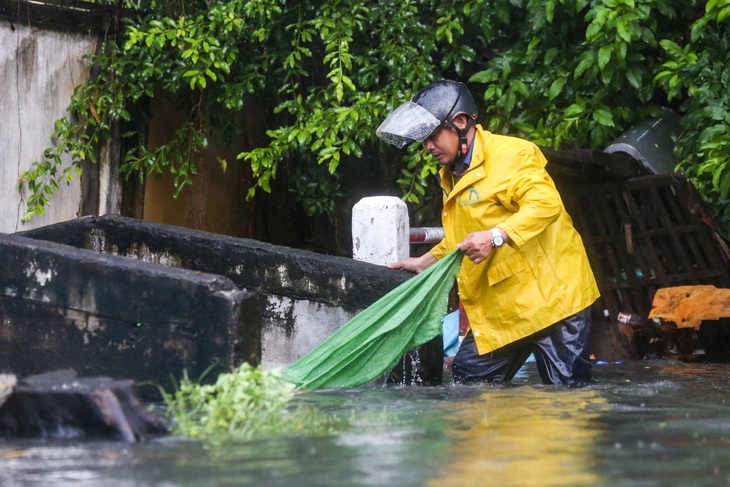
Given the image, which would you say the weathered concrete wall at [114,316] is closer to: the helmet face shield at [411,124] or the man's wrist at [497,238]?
the man's wrist at [497,238]

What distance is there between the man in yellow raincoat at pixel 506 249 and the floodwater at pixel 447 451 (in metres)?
0.65

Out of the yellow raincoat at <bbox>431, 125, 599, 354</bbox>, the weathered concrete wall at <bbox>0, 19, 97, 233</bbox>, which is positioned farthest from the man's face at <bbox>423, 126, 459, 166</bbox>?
the weathered concrete wall at <bbox>0, 19, 97, 233</bbox>

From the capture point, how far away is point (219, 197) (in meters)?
9.37

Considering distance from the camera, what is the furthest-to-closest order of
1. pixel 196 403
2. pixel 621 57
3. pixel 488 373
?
pixel 621 57 < pixel 488 373 < pixel 196 403

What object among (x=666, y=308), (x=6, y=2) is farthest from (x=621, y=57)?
(x=6, y=2)

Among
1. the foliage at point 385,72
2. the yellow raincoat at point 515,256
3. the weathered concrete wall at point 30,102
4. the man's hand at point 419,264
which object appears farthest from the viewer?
the weathered concrete wall at point 30,102

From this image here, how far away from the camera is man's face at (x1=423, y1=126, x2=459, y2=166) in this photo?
19.3 feet

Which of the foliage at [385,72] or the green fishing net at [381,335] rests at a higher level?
the foliage at [385,72]

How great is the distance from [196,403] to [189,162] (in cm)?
448

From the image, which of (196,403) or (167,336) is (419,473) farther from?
(167,336)

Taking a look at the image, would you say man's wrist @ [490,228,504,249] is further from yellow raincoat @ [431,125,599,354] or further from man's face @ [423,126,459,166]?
man's face @ [423,126,459,166]

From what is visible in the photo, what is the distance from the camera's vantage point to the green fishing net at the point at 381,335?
550cm

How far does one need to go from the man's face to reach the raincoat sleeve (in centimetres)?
33

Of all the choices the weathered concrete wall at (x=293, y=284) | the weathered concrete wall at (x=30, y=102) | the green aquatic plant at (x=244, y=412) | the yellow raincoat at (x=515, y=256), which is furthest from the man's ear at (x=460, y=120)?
the weathered concrete wall at (x=30, y=102)
